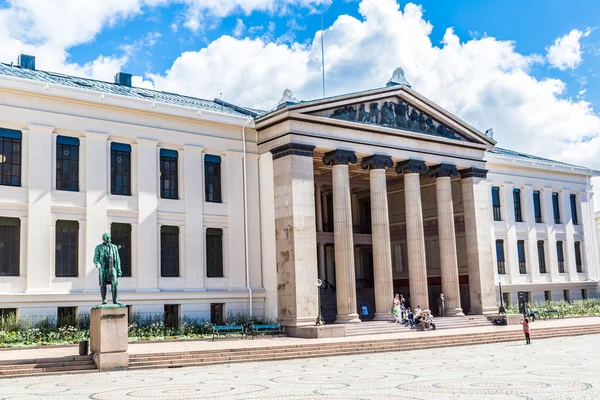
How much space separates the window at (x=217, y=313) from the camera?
114ft

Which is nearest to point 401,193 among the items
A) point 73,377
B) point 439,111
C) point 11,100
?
point 439,111

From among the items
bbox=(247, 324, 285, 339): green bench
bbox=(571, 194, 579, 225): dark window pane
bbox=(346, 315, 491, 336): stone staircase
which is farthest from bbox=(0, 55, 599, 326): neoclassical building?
bbox=(571, 194, 579, 225): dark window pane

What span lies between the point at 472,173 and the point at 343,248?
461 inches

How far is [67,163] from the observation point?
31.5 m

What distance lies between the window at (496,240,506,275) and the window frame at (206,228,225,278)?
22.3 m

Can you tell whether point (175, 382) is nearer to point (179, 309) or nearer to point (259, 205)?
point (179, 309)

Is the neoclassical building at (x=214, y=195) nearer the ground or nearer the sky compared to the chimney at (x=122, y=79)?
nearer the ground

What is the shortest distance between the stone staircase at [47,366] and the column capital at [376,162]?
20284 millimetres

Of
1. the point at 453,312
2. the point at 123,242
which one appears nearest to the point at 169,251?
the point at 123,242

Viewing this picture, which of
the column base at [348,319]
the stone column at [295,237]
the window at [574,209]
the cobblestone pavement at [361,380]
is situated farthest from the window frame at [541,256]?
the cobblestone pavement at [361,380]

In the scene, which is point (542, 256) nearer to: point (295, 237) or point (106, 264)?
point (295, 237)

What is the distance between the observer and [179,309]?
33.8 meters

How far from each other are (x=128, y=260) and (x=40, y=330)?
213 inches

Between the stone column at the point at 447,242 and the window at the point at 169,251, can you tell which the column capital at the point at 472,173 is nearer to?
the stone column at the point at 447,242
